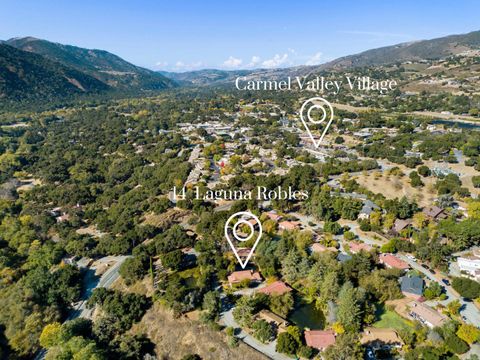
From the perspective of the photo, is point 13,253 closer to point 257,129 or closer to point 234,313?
point 234,313

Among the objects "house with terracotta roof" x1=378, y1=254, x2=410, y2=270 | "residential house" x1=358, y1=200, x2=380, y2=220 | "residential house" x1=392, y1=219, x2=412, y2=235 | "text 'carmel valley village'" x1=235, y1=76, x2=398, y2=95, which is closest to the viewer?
"house with terracotta roof" x1=378, y1=254, x2=410, y2=270

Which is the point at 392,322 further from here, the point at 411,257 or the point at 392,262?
the point at 411,257

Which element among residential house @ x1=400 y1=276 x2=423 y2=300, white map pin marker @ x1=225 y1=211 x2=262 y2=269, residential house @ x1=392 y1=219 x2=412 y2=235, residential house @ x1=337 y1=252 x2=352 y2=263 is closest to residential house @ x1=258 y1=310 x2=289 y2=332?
white map pin marker @ x1=225 y1=211 x2=262 y2=269

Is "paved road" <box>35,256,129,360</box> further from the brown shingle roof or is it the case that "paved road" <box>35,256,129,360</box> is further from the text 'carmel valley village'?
the text 'carmel valley village'

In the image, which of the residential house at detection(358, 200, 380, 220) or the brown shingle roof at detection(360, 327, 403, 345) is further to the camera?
the residential house at detection(358, 200, 380, 220)

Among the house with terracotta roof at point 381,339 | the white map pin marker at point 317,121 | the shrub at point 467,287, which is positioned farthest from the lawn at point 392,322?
the white map pin marker at point 317,121

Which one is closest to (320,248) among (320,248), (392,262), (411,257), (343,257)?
(320,248)
